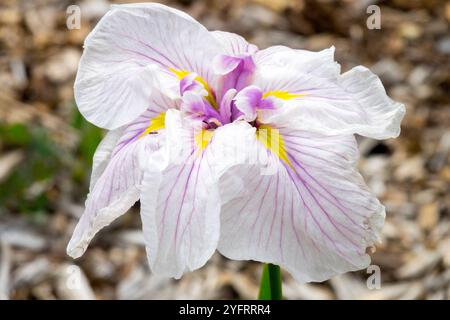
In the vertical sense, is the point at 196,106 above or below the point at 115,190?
above

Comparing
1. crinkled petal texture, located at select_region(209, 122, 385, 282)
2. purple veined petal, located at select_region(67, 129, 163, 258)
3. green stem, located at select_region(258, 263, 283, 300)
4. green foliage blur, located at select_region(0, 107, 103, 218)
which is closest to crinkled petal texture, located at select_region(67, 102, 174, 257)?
purple veined petal, located at select_region(67, 129, 163, 258)

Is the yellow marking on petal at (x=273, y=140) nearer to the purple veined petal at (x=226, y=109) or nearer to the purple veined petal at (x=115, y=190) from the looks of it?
the purple veined petal at (x=226, y=109)

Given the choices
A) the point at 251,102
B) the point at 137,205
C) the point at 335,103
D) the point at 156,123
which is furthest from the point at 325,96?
the point at 137,205

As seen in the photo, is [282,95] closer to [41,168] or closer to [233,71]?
[233,71]

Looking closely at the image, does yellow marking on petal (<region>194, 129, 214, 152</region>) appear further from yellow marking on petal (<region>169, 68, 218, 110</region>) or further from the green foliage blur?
the green foliage blur

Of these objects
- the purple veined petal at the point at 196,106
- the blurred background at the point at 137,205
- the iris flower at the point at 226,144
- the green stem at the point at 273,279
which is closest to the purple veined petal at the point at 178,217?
the iris flower at the point at 226,144
